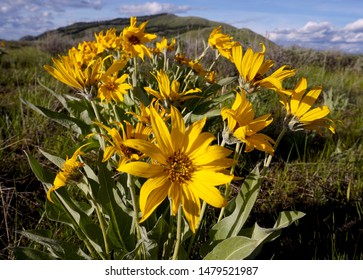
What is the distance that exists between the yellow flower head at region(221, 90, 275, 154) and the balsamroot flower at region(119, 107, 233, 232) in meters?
0.15

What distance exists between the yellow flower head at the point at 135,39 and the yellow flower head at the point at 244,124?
1237 millimetres

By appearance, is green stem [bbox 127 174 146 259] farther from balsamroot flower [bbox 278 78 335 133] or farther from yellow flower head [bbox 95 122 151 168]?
balsamroot flower [bbox 278 78 335 133]

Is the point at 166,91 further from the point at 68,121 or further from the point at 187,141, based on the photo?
the point at 68,121

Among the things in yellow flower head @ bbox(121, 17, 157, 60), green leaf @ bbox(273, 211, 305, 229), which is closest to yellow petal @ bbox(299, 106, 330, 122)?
green leaf @ bbox(273, 211, 305, 229)

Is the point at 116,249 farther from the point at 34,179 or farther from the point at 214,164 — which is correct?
the point at 34,179

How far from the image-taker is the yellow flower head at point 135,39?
234 cm

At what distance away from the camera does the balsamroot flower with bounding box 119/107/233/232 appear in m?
1.05

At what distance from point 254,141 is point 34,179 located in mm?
1754

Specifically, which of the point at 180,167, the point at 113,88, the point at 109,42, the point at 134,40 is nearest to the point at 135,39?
the point at 134,40

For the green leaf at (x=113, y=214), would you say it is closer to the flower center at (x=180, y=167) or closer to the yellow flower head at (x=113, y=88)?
the yellow flower head at (x=113, y=88)

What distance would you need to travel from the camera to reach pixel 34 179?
2457mm

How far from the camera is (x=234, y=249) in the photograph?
132cm

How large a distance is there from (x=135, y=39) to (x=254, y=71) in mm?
1210

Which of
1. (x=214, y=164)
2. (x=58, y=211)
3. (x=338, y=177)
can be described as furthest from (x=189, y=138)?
(x=338, y=177)
